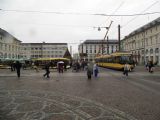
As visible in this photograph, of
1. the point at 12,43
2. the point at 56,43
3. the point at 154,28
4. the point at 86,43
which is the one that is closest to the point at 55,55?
the point at 56,43

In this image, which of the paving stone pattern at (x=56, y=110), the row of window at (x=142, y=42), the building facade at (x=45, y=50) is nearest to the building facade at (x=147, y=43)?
the row of window at (x=142, y=42)

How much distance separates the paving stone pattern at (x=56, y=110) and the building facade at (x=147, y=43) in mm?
48160

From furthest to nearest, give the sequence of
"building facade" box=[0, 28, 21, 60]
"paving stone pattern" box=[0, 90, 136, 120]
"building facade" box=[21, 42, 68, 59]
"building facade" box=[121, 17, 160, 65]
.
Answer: "building facade" box=[21, 42, 68, 59] < "building facade" box=[0, 28, 21, 60] < "building facade" box=[121, 17, 160, 65] < "paving stone pattern" box=[0, 90, 136, 120]

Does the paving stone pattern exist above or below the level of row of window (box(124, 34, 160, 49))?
below

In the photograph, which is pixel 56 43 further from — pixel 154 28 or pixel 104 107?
pixel 104 107

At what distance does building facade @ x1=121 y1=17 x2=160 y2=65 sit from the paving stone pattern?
4816 cm

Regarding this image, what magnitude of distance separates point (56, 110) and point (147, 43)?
223ft

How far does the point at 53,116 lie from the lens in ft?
23.9

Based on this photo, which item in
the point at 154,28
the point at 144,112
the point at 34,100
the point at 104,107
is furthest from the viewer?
the point at 154,28

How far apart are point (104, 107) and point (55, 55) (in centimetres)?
12109

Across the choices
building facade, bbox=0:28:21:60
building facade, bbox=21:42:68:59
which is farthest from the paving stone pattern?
building facade, bbox=21:42:68:59

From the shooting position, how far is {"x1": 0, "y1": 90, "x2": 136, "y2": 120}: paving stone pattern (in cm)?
716

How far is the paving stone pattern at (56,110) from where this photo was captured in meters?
7.16

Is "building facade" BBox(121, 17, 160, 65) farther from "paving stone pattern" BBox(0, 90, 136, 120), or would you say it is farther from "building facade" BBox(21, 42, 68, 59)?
"building facade" BBox(21, 42, 68, 59)
